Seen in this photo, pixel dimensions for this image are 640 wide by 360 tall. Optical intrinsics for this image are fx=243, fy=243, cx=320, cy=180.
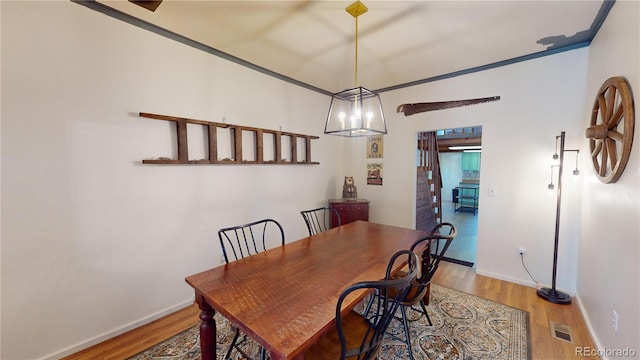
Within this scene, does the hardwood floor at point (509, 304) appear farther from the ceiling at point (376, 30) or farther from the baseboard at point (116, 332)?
the ceiling at point (376, 30)

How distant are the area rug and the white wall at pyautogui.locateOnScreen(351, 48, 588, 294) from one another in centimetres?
85

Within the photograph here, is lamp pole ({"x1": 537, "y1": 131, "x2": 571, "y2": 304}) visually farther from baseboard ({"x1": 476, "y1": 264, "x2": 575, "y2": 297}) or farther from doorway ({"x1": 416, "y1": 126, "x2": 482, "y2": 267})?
doorway ({"x1": 416, "y1": 126, "x2": 482, "y2": 267})

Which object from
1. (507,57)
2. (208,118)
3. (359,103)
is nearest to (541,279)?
(507,57)

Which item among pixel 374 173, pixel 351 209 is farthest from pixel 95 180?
pixel 374 173

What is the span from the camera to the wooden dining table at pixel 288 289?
104cm

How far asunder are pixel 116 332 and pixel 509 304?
368 centimetres

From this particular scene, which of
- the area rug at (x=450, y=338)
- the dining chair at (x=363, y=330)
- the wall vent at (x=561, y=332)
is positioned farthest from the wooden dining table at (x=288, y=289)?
the wall vent at (x=561, y=332)

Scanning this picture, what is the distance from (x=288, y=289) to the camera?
1374 mm

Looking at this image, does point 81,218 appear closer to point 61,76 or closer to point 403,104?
point 61,76

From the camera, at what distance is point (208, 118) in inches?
103

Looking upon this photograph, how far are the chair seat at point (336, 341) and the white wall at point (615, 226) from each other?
4.71ft

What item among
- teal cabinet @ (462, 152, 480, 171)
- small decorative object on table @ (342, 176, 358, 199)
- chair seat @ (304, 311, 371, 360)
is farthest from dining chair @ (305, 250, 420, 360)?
teal cabinet @ (462, 152, 480, 171)

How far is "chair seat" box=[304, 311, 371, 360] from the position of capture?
4.12 feet

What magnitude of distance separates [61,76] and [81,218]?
106 cm
